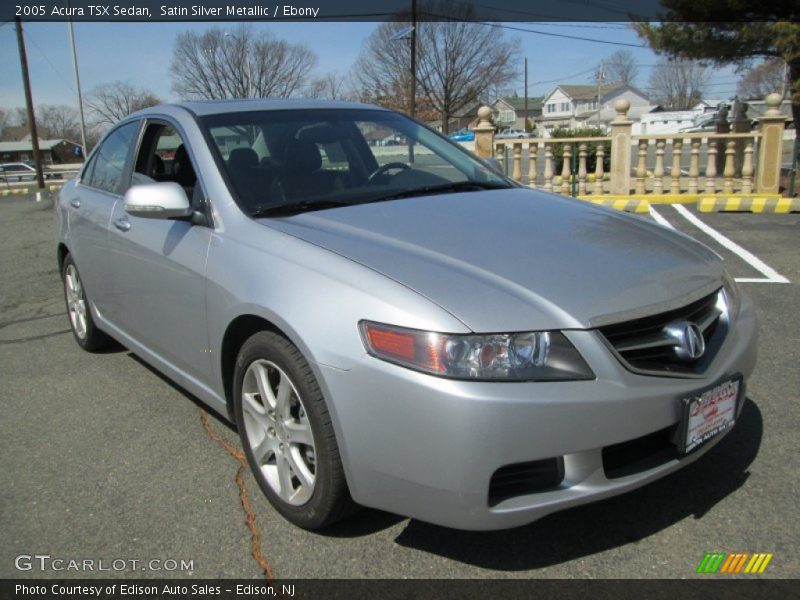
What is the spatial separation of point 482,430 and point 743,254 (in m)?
6.34

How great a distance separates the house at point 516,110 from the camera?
95375 millimetres

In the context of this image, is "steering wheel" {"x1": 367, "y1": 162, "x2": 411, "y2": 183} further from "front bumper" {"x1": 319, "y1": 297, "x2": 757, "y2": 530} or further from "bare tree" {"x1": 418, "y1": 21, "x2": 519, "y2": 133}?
"bare tree" {"x1": 418, "y1": 21, "x2": 519, "y2": 133}

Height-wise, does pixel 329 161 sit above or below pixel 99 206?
above

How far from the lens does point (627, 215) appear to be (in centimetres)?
326

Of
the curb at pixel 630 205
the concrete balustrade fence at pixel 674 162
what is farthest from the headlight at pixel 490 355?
the concrete balustrade fence at pixel 674 162

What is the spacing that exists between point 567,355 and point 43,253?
30.8 feet

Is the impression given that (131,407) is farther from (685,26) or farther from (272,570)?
(685,26)

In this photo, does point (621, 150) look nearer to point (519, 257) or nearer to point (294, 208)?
point (294, 208)

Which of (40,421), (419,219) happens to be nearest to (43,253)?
(40,421)

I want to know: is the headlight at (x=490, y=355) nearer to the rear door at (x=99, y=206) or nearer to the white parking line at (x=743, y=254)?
the rear door at (x=99, y=206)

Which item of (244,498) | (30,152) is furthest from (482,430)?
(30,152)

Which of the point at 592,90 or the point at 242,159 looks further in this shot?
the point at 592,90

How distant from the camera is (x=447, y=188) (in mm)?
3395

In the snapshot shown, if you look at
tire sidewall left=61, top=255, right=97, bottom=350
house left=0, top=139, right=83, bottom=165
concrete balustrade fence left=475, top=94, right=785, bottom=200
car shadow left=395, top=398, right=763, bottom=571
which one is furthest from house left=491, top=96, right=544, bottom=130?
car shadow left=395, top=398, right=763, bottom=571
